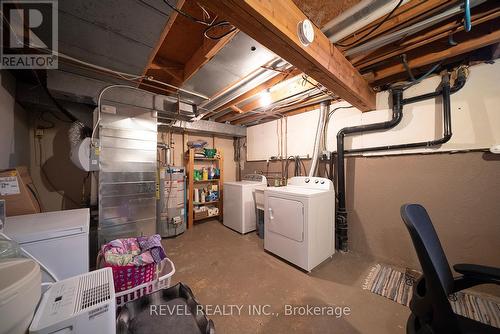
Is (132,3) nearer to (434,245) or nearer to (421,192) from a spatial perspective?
(434,245)

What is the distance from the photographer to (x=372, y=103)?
2.24 meters

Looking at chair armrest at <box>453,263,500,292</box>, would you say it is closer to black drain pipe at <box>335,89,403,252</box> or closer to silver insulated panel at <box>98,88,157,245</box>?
black drain pipe at <box>335,89,403,252</box>

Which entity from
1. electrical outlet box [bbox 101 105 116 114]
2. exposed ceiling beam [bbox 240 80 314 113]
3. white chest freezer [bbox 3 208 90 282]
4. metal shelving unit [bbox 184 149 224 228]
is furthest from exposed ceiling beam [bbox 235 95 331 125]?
white chest freezer [bbox 3 208 90 282]

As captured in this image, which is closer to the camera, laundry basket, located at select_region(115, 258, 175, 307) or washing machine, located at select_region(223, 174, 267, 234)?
laundry basket, located at select_region(115, 258, 175, 307)

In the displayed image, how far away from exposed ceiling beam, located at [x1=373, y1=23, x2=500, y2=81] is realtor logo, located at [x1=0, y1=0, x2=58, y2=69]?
9.63ft

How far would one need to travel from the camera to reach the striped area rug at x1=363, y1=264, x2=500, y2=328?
1.44 m

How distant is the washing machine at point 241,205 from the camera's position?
318 centimetres

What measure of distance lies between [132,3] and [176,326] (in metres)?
2.18

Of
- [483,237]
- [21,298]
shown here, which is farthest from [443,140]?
[21,298]

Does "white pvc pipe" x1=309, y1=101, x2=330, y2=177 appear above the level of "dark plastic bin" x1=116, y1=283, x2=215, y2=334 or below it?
above

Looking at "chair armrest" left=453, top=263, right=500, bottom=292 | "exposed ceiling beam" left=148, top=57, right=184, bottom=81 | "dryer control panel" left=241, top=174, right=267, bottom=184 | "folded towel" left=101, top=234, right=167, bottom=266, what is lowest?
"folded towel" left=101, top=234, right=167, bottom=266

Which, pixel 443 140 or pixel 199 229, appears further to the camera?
pixel 199 229

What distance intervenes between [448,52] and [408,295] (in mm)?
2324

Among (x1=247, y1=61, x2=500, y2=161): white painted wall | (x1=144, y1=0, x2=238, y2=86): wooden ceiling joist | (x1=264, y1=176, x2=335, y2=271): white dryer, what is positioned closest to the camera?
(x1=144, y1=0, x2=238, y2=86): wooden ceiling joist
